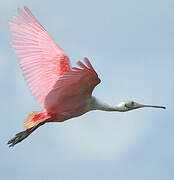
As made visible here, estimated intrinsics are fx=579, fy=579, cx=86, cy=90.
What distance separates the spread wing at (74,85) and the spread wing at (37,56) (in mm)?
364

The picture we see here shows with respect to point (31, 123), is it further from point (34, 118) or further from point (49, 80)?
point (49, 80)

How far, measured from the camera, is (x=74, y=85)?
966 centimetres

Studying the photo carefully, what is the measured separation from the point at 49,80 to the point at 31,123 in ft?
3.10

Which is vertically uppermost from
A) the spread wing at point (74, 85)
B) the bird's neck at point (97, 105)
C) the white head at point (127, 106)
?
the spread wing at point (74, 85)

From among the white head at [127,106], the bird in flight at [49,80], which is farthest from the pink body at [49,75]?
the white head at [127,106]

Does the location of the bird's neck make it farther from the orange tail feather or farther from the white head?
the orange tail feather

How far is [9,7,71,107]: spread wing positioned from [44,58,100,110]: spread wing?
364mm

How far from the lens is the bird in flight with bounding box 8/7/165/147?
9.69 meters

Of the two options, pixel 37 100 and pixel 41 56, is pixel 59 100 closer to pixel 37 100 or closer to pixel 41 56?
pixel 37 100

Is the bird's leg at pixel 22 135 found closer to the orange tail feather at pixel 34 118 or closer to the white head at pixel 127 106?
the orange tail feather at pixel 34 118

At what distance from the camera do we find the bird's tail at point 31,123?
1012 cm

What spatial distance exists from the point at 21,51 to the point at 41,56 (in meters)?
0.52

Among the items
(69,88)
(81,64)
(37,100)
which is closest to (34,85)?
(37,100)

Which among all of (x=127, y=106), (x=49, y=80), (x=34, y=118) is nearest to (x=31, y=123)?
(x=34, y=118)
